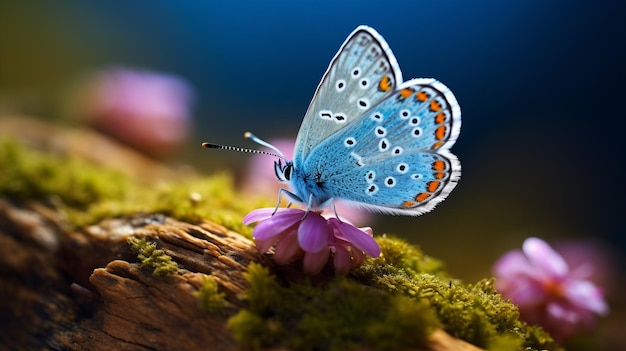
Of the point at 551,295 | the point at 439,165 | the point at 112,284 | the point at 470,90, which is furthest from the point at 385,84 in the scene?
the point at 470,90

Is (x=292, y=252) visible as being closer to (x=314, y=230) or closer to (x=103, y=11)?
(x=314, y=230)

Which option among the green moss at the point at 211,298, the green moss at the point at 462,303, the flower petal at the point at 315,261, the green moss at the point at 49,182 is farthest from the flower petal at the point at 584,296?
the green moss at the point at 49,182

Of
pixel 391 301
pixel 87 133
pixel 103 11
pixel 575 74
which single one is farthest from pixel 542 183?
pixel 103 11

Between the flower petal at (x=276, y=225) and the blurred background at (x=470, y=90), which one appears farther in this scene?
the blurred background at (x=470, y=90)

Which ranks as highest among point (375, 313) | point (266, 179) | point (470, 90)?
point (470, 90)

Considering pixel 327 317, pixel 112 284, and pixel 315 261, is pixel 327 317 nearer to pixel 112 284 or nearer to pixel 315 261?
pixel 315 261

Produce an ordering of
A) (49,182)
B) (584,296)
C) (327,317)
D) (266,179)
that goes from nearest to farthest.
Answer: (327,317), (584,296), (49,182), (266,179)

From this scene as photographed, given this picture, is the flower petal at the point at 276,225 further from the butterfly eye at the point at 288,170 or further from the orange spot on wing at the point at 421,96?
the orange spot on wing at the point at 421,96
